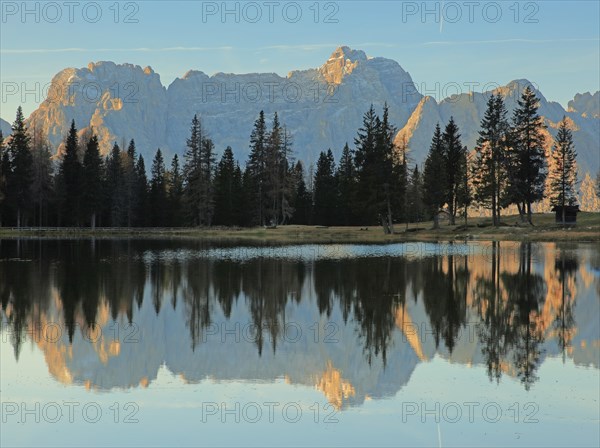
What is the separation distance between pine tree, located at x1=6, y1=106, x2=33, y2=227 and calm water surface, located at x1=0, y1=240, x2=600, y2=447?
7576 cm

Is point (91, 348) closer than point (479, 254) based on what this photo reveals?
Yes

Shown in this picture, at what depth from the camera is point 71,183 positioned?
113 metres

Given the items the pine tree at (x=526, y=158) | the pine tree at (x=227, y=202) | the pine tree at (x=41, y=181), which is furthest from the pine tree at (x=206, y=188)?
the pine tree at (x=526, y=158)

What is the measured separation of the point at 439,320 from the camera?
23.9 m

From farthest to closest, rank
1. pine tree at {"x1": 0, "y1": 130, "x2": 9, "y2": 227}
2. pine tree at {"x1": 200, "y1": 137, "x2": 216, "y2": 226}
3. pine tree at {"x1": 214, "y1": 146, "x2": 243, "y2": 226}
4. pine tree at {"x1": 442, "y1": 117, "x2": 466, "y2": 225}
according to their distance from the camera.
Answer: pine tree at {"x1": 214, "y1": 146, "x2": 243, "y2": 226} < pine tree at {"x1": 200, "y1": 137, "x2": 216, "y2": 226} < pine tree at {"x1": 0, "y1": 130, "x2": 9, "y2": 227} < pine tree at {"x1": 442, "y1": 117, "x2": 466, "y2": 225}

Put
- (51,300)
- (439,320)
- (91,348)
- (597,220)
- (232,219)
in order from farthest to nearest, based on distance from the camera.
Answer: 1. (232,219)
2. (597,220)
3. (51,300)
4. (439,320)
5. (91,348)

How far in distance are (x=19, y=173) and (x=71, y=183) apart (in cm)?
790

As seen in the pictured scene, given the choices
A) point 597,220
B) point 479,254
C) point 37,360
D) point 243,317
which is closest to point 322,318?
point 243,317

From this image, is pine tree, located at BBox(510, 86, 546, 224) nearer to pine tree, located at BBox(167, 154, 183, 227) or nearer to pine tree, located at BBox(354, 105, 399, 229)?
pine tree, located at BBox(354, 105, 399, 229)

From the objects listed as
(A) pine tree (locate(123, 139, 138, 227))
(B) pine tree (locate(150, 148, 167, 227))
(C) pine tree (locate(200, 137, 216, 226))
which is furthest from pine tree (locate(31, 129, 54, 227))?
(C) pine tree (locate(200, 137, 216, 226))

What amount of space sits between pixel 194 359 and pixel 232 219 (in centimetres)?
9971

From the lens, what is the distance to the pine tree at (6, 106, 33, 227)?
106 meters

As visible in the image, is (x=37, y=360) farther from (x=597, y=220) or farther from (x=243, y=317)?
(x=597, y=220)

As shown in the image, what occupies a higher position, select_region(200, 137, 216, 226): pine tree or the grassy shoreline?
select_region(200, 137, 216, 226): pine tree
